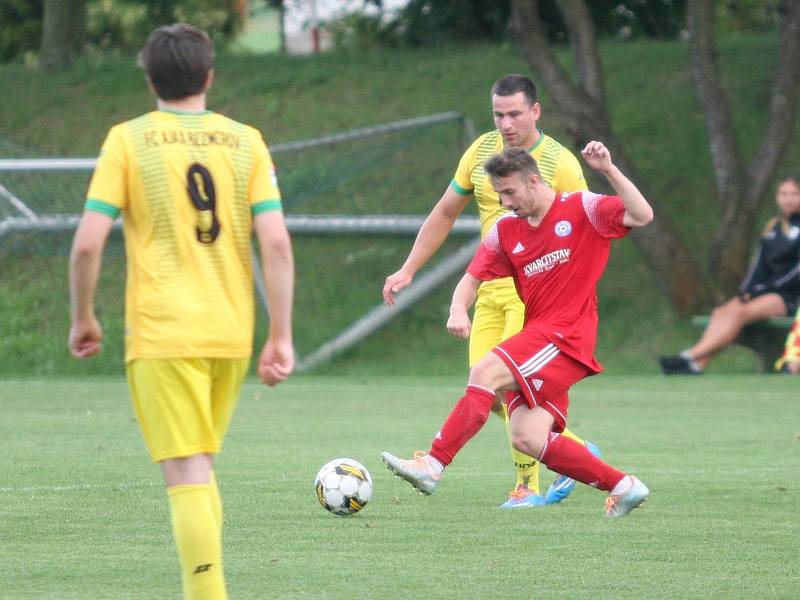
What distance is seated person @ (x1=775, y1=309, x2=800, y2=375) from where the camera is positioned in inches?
595

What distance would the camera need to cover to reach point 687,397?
1371 centimetres

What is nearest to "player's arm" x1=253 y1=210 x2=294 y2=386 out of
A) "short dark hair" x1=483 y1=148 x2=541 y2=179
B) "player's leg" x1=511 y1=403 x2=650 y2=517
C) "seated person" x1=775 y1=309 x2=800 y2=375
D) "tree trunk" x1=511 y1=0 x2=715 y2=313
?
"short dark hair" x1=483 y1=148 x2=541 y2=179

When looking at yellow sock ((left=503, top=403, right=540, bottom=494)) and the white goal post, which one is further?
the white goal post

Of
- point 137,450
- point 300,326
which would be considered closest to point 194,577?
point 137,450

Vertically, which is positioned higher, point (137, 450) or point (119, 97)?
point (137, 450)

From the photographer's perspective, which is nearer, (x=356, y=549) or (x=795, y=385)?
(x=356, y=549)

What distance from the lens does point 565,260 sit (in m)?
6.87

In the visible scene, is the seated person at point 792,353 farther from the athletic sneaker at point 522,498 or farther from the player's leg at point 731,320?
the athletic sneaker at point 522,498

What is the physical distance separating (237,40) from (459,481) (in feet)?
76.1

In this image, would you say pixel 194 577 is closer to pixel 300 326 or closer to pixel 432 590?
pixel 432 590

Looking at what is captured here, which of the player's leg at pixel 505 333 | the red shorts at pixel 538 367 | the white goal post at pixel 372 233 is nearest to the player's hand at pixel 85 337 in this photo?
the red shorts at pixel 538 367

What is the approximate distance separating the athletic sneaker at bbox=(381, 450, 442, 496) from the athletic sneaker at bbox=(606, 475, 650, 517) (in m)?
0.82

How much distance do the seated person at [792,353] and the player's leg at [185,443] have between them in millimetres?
11241

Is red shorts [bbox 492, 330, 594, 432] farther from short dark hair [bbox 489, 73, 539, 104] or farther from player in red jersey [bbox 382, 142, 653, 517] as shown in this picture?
short dark hair [bbox 489, 73, 539, 104]
